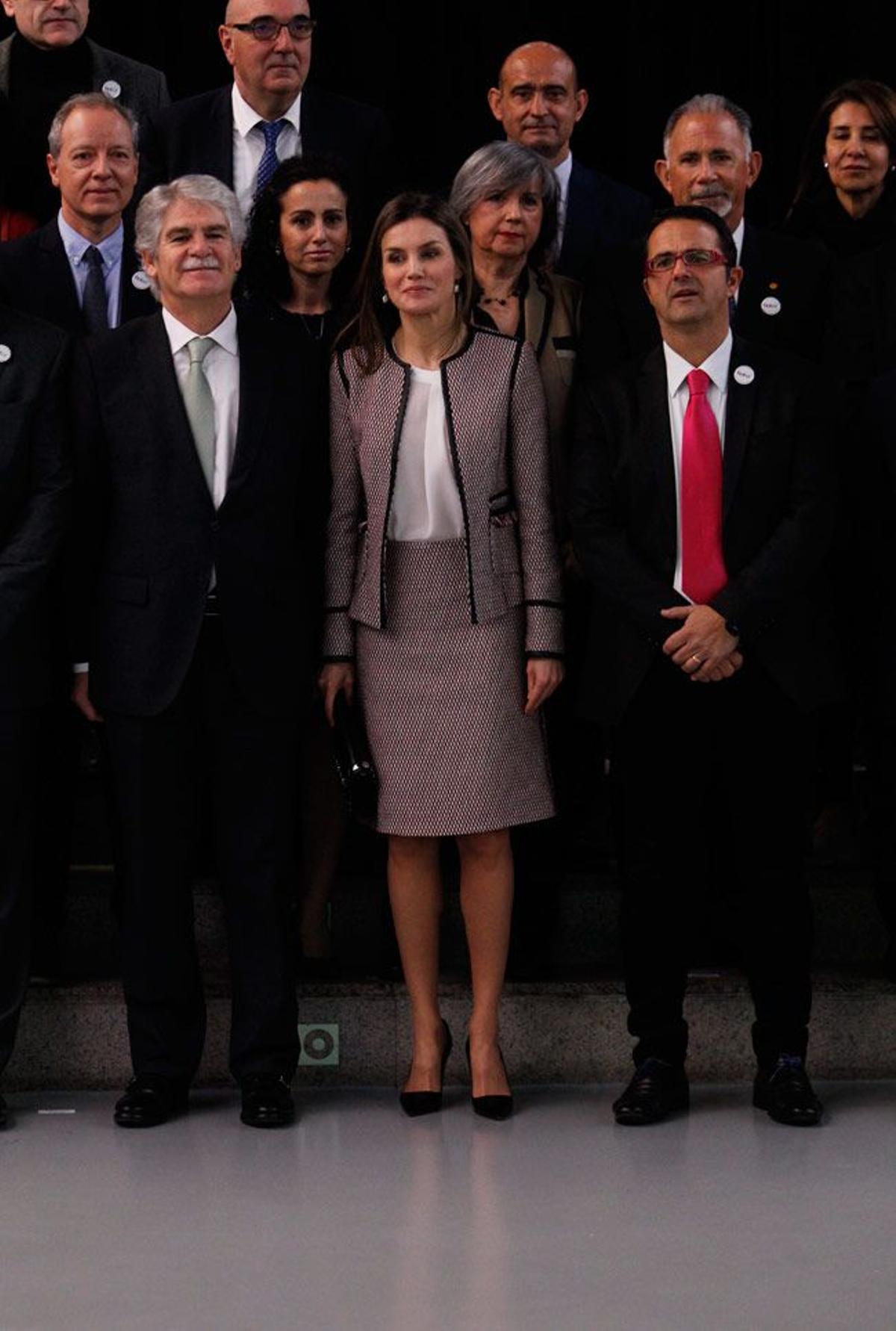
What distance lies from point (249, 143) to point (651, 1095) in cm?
215

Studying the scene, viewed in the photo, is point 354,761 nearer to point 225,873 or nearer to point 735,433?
point 225,873

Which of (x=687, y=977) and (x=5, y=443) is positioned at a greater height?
(x=5, y=443)

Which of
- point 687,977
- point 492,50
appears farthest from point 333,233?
point 492,50

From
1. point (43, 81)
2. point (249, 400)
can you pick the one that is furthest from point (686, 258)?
point (43, 81)

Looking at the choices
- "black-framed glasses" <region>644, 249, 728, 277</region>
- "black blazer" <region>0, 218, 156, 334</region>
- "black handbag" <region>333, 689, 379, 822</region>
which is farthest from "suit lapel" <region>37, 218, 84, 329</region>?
"black-framed glasses" <region>644, 249, 728, 277</region>

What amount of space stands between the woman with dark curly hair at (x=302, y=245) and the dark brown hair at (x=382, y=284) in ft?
0.42

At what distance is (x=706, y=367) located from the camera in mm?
4250

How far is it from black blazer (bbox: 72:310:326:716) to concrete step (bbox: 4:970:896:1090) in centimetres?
64

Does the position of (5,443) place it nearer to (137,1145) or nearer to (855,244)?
(137,1145)

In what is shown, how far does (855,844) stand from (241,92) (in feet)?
6.88

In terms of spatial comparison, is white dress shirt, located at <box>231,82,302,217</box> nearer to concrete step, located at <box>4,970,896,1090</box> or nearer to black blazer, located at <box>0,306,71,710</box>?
black blazer, located at <box>0,306,71,710</box>

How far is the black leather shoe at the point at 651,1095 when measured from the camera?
419cm

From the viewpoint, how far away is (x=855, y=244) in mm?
5035

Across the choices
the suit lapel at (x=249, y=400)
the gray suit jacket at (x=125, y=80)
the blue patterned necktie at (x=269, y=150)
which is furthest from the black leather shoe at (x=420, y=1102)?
the gray suit jacket at (x=125, y=80)
